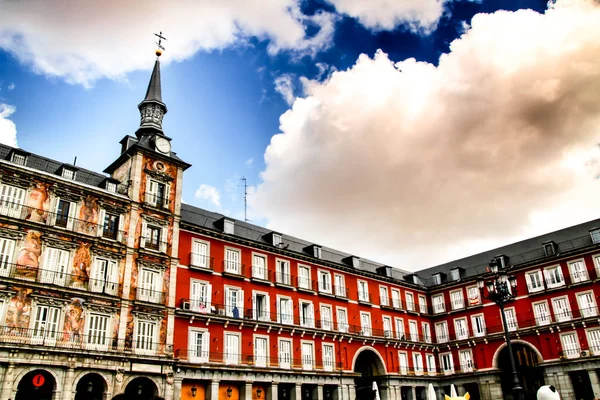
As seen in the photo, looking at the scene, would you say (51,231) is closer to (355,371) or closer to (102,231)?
(102,231)

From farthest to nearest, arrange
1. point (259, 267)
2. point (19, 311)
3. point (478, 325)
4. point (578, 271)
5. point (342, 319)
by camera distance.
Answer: point (478, 325), point (342, 319), point (578, 271), point (259, 267), point (19, 311)

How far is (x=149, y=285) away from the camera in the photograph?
31797mm

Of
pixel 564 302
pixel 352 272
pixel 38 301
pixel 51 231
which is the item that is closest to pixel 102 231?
pixel 51 231

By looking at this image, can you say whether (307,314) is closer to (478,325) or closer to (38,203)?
(478,325)

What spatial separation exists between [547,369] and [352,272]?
18.9m

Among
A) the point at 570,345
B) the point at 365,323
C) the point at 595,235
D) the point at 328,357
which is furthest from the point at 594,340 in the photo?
the point at 328,357

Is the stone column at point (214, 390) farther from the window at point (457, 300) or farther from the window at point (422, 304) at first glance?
the window at point (457, 300)

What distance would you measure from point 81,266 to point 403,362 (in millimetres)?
31892

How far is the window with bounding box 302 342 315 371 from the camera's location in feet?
129

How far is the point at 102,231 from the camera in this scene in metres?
30.9

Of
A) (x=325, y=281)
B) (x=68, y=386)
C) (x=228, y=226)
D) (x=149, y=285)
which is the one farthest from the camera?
(x=325, y=281)

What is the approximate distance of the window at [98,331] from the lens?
2819cm

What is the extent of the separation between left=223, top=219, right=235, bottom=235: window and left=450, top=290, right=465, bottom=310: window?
26.5 meters

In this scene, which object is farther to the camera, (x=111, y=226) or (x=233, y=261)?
(x=233, y=261)
